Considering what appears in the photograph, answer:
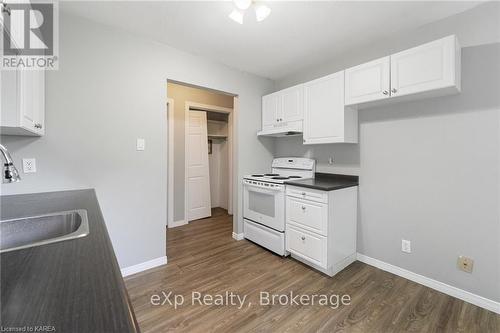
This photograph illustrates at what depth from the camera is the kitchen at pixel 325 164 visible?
170cm

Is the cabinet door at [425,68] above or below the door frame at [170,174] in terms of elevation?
above

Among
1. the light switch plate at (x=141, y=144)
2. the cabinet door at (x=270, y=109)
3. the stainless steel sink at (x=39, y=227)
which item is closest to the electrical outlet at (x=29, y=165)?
the light switch plate at (x=141, y=144)

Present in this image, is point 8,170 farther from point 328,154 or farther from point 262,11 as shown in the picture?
point 328,154

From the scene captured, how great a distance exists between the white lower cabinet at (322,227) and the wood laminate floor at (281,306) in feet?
0.45

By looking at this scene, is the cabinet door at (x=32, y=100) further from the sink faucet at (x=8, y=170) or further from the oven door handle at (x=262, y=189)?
the oven door handle at (x=262, y=189)

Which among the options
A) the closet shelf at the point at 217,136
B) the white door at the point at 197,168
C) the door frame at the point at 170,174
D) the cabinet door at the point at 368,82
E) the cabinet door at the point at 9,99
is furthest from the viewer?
the closet shelf at the point at 217,136

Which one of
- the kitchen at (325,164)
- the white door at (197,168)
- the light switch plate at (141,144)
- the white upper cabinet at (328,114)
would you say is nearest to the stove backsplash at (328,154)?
the kitchen at (325,164)

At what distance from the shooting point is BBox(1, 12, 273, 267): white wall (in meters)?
1.81

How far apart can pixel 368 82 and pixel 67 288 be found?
249 cm

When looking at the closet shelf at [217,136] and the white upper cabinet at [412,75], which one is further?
the closet shelf at [217,136]

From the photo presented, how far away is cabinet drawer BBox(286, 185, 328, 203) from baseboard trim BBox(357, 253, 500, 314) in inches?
37.1

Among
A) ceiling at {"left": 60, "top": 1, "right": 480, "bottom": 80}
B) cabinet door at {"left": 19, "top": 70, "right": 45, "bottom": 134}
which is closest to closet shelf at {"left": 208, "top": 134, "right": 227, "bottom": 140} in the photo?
ceiling at {"left": 60, "top": 1, "right": 480, "bottom": 80}

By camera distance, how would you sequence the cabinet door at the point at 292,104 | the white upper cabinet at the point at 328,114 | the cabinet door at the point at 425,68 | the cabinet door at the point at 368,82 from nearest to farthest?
the cabinet door at the point at 425,68 → the cabinet door at the point at 368,82 → the white upper cabinet at the point at 328,114 → the cabinet door at the point at 292,104

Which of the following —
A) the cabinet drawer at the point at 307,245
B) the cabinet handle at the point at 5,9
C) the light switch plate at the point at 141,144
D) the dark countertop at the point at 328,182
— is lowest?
the cabinet drawer at the point at 307,245
